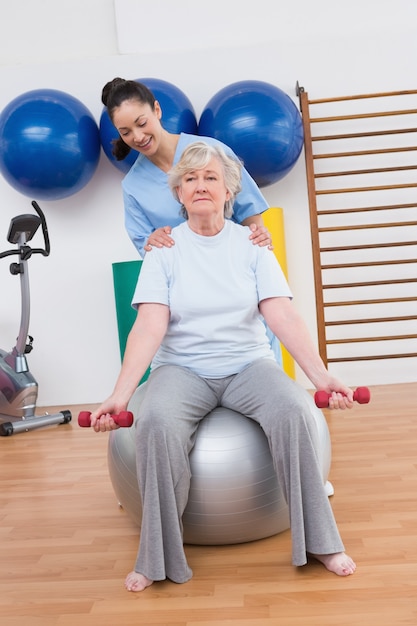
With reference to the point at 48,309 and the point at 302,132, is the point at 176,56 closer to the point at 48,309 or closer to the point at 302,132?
the point at 302,132

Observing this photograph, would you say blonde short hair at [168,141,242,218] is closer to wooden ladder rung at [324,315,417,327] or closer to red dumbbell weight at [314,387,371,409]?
red dumbbell weight at [314,387,371,409]

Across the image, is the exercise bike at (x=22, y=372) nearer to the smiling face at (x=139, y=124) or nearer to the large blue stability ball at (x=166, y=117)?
the large blue stability ball at (x=166, y=117)

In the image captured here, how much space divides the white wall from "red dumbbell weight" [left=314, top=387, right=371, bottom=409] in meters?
2.48

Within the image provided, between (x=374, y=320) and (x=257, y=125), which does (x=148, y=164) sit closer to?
(x=257, y=125)

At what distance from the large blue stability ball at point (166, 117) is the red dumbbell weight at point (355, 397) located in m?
2.22

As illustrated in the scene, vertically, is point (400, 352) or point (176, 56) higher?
point (176, 56)

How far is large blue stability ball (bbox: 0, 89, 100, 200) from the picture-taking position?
359 centimetres

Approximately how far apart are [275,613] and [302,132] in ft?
8.91

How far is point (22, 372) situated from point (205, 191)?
211 cm

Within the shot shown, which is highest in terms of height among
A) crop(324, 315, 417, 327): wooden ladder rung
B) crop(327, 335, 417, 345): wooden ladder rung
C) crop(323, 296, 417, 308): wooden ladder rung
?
crop(323, 296, 417, 308): wooden ladder rung

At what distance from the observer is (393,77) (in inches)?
161

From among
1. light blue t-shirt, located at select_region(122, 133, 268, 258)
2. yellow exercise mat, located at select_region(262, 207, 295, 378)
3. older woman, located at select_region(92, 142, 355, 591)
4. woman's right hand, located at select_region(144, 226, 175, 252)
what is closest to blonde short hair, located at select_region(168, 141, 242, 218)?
older woman, located at select_region(92, 142, 355, 591)

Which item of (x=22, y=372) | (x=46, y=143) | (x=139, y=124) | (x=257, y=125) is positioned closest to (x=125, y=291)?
(x=22, y=372)

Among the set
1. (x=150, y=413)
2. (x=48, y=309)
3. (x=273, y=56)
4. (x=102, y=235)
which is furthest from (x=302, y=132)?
(x=150, y=413)
